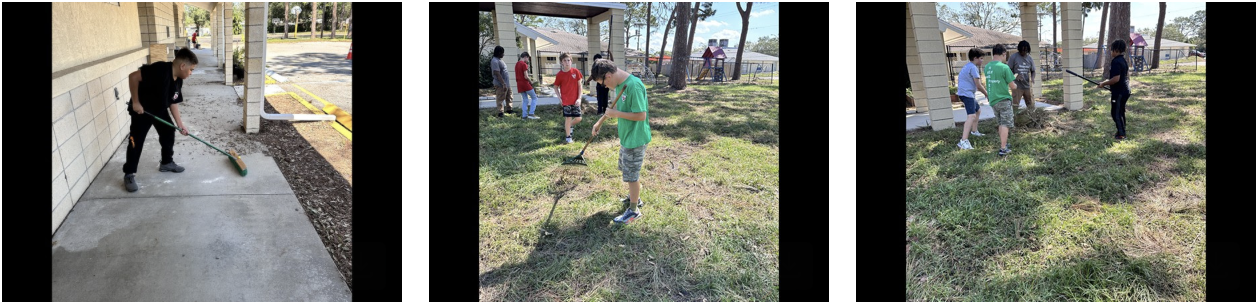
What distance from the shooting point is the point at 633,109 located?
327cm

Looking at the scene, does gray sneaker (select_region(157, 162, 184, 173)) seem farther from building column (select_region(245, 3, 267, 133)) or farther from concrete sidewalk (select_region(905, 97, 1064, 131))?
concrete sidewalk (select_region(905, 97, 1064, 131))

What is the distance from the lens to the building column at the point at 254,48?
5.32 m

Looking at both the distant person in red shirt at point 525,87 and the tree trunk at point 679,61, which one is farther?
the tree trunk at point 679,61

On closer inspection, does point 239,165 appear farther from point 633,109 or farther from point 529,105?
point 529,105

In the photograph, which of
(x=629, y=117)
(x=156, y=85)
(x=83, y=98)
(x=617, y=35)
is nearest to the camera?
(x=629, y=117)

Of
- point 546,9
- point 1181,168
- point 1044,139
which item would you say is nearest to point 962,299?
point 1181,168

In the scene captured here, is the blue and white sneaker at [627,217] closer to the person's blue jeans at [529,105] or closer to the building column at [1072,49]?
the person's blue jeans at [529,105]

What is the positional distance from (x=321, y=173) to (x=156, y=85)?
3.73 feet

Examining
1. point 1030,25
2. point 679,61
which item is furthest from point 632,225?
point 679,61

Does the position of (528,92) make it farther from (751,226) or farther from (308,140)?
(751,226)

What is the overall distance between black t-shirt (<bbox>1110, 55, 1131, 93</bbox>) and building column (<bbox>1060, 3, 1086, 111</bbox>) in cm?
212

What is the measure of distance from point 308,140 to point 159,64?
6.36 feet

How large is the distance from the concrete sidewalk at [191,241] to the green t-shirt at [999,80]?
474 cm

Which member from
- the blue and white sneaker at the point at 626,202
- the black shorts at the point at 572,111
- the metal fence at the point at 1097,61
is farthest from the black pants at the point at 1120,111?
the metal fence at the point at 1097,61
